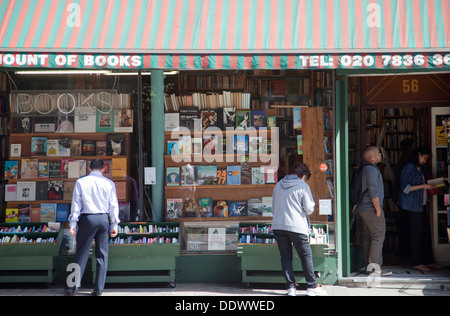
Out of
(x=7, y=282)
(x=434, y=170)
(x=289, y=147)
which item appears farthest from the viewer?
(x=434, y=170)

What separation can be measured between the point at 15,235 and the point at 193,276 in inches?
107

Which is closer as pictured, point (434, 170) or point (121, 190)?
point (121, 190)

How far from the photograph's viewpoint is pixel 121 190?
→ 8.48 meters

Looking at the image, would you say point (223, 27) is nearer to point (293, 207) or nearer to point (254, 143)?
point (254, 143)

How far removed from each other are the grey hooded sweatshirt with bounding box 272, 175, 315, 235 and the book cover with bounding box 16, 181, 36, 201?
12.8 ft

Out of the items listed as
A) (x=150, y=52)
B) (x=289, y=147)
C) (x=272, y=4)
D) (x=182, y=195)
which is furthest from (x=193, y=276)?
(x=272, y=4)

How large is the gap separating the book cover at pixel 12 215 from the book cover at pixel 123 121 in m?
2.04

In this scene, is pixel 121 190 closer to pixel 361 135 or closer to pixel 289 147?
pixel 289 147

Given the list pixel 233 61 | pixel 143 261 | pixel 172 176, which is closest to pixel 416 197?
pixel 233 61

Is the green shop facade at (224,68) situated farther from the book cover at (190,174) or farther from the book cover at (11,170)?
the book cover at (11,170)

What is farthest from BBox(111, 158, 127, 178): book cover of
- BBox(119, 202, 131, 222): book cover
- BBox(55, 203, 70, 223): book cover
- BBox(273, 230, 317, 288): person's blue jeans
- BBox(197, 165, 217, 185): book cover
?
BBox(273, 230, 317, 288): person's blue jeans

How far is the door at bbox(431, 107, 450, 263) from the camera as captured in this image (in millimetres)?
9094

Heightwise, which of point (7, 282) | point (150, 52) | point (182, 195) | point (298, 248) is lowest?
point (7, 282)

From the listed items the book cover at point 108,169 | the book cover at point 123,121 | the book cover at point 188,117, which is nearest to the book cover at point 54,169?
the book cover at point 108,169
